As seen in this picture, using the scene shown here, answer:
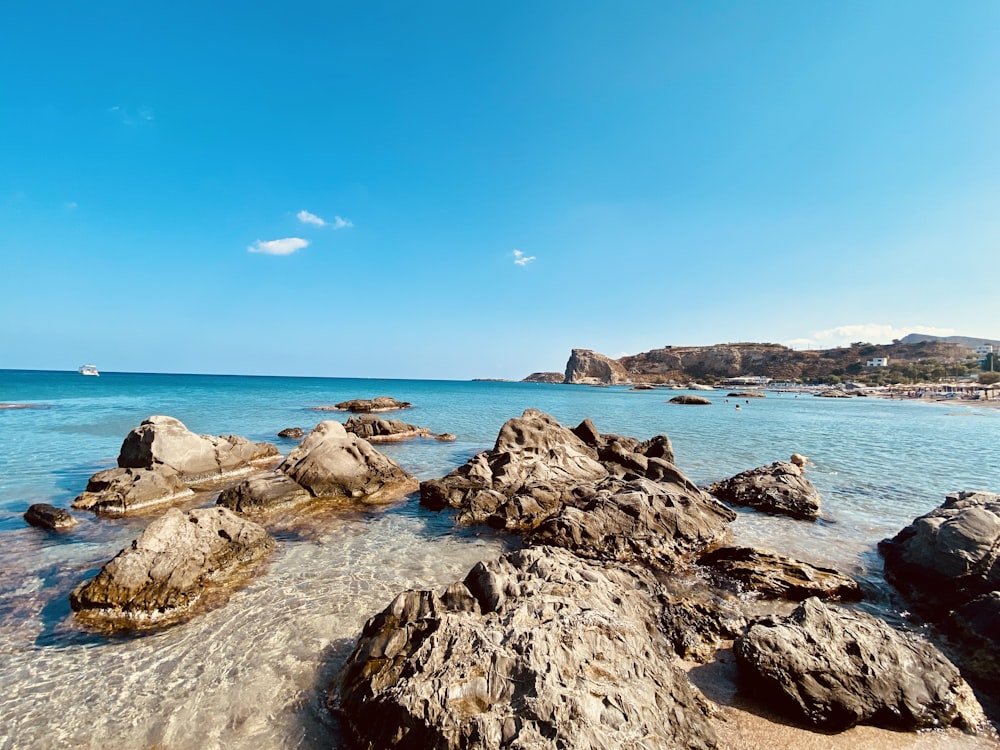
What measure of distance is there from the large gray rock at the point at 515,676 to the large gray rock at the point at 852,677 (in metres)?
0.97

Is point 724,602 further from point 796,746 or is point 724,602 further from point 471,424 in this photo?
point 471,424

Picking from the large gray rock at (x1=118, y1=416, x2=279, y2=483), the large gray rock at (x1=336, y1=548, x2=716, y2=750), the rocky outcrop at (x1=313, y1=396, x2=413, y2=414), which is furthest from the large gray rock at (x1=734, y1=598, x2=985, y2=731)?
the rocky outcrop at (x1=313, y1=396, x2=413, y2=414)

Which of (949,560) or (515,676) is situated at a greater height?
(515,676)

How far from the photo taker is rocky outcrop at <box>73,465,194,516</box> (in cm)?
1355

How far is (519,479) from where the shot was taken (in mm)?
15234

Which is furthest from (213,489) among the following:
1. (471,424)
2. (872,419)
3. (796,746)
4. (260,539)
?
(872,419)

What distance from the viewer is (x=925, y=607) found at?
26.3ft

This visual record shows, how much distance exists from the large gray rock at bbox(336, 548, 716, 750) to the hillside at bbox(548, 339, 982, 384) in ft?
454

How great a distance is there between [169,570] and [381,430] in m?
22.6

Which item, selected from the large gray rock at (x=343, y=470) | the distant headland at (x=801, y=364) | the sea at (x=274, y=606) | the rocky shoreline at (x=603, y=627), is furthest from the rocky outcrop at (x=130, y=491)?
the distant headland at (x=801, y=364)

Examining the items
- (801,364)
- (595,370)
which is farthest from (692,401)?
(595,370)

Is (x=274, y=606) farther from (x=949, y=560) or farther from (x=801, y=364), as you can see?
(x=801, y=364)

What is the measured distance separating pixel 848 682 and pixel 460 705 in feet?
14.7

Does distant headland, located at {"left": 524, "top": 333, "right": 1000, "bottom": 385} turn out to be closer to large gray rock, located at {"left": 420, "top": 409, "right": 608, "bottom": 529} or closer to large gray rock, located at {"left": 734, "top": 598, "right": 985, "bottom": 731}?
large gray rock, located at {"left": 420, "top": 409, "right": 608, "bottom": 529}
